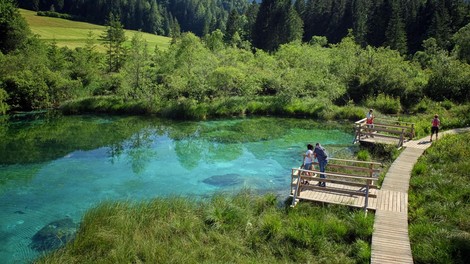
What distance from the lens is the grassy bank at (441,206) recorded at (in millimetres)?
11219

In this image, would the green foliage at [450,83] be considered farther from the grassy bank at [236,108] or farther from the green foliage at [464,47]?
the green foliage at [464,47]

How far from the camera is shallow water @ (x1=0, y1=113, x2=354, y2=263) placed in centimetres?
1839

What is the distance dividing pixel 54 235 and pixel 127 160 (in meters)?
11.6

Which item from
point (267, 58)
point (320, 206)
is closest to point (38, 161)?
point (320, 206)

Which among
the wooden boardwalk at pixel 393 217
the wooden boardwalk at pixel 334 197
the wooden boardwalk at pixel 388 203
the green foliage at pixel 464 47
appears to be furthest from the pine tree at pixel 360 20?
the wooden boardwalk at pixel 334 197

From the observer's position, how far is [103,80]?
54125mm

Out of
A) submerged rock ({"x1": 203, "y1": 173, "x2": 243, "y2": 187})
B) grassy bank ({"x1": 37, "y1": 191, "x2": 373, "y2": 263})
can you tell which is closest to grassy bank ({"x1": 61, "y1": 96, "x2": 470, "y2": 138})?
submerged rock ({"x1": 203, "y1": 173, "x2": 243, "y2": 187})

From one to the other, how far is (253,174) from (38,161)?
49.7 ft

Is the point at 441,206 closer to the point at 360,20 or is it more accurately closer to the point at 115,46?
the point at 115,46

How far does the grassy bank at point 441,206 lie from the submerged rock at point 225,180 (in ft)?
30.5

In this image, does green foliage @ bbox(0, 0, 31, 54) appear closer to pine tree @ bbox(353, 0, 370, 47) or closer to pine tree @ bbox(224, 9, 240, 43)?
pine tree @ bbox(224, 9, 240, 43)

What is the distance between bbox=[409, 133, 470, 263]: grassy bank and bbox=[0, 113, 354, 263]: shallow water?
637 cm

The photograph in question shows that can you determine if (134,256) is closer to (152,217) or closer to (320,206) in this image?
(152,217)

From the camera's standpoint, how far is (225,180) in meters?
21.9
